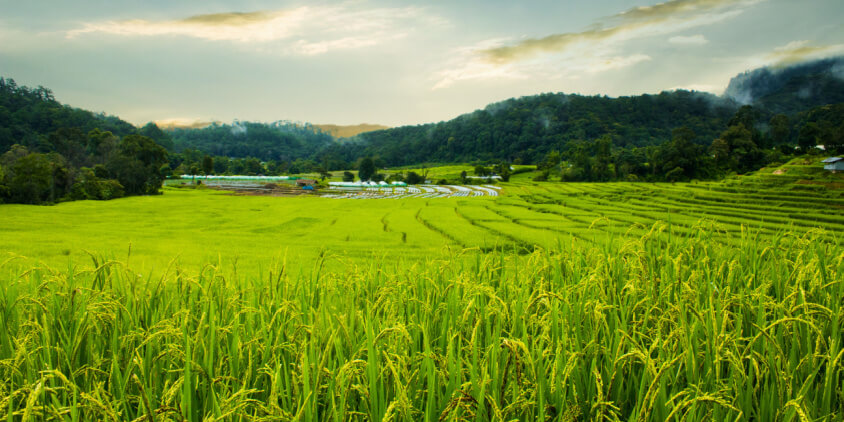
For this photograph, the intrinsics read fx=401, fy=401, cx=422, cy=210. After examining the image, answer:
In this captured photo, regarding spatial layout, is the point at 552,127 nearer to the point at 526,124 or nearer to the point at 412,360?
the point at 526,124

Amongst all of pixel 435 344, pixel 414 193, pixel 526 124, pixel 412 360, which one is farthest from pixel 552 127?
pixel 412 360

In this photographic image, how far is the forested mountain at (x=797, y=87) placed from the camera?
390 feet

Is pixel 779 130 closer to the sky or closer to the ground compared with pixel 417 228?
closer to the sky

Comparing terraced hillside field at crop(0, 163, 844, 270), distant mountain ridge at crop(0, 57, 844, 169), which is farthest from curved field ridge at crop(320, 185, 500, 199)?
distant mountain ridge at crop(0, 57, 844, 169)

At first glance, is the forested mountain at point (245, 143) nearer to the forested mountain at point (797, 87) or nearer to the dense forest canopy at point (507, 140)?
the dense forest canopy at point (507, 140)

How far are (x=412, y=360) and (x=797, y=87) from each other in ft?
621

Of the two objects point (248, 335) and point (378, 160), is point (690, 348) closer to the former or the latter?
point (248, 335)

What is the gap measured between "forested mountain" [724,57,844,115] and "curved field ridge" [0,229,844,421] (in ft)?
490

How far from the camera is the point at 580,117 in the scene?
5108 inches

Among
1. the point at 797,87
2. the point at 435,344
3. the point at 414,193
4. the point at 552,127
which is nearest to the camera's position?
the point at 435,344

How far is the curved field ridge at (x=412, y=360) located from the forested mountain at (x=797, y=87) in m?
149

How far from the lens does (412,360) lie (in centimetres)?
211

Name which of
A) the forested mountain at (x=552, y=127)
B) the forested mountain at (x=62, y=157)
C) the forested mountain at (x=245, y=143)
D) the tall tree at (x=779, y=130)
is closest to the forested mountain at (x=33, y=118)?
the forested mountain at (x=62, y=157)

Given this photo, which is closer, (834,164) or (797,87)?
(834,164)
